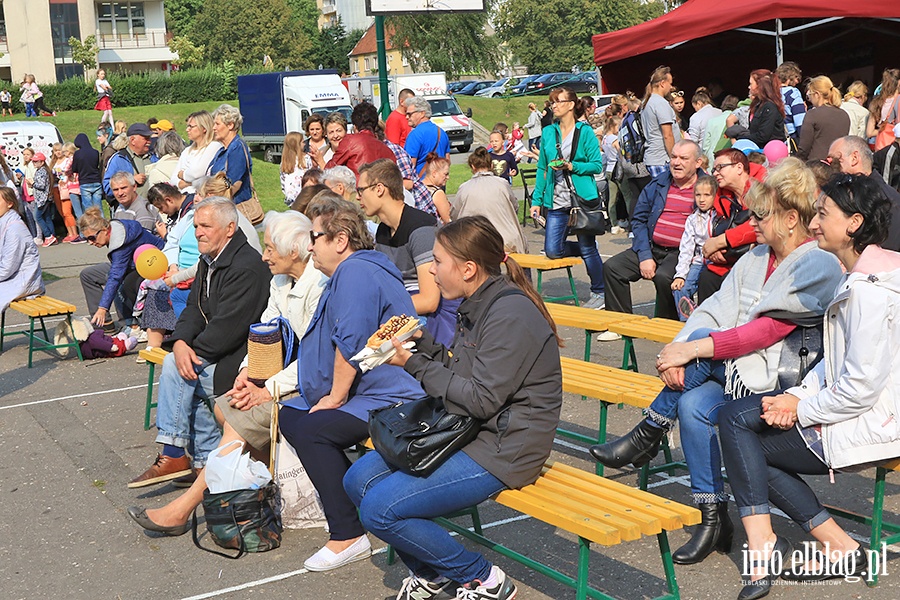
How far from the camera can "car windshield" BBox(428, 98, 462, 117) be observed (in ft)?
120

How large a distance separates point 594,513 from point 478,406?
56 centimetres

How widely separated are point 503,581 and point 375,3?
43.2 ft

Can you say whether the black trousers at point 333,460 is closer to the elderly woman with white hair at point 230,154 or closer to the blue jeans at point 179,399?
the blue jeans at point 179,399

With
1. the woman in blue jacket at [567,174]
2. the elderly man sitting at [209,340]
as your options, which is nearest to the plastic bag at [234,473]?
the elderly man sitting at [209,340]

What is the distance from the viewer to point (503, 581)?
3953 mm

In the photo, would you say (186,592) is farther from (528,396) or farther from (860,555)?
(860,555)

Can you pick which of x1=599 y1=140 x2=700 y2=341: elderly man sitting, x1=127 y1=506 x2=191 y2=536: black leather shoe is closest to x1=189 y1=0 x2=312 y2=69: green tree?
x1=599 y1=140 x2=700 y2=341: elderly man sitting

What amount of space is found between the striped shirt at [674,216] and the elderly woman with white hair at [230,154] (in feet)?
12.9

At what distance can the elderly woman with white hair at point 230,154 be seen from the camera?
31.0ft

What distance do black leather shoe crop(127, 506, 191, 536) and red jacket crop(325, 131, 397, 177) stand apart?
471 centimetres

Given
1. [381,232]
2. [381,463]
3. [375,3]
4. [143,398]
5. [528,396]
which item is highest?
[375,3]

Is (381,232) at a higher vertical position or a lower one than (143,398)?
higher

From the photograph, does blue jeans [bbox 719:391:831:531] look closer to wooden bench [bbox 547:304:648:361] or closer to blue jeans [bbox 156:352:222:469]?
wooden bench [bbox 547:304:648:361]

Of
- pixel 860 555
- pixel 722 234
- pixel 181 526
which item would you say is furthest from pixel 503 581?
pixel 722 234
